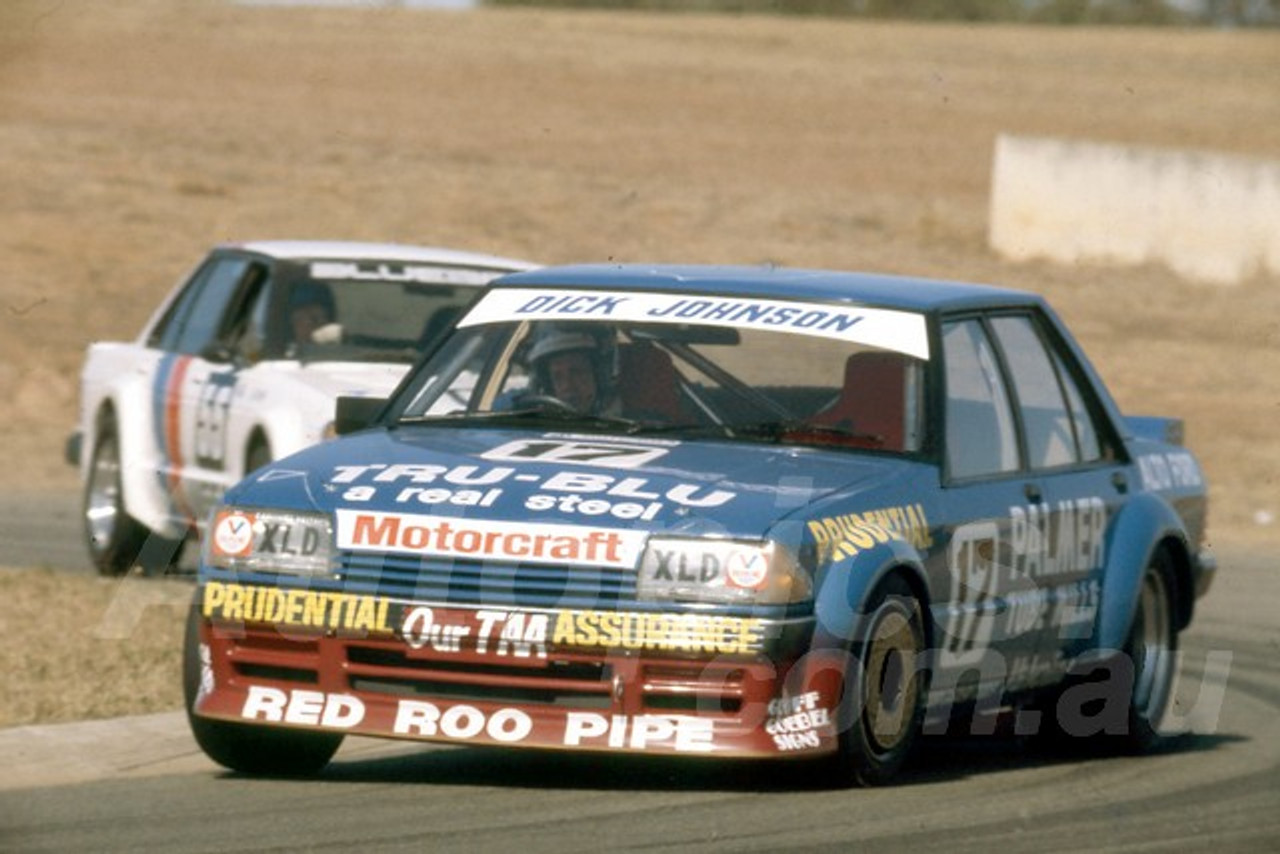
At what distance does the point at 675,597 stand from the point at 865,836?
76 centimetres

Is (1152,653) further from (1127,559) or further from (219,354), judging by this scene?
(219,354)

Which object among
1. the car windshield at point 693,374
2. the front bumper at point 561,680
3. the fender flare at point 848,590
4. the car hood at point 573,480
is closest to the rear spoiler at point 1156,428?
the car windshield at point 693,374

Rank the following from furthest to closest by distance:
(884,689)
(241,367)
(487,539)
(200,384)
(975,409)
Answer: (200,384), (241,367), (975,409), (884,689), (487,539)

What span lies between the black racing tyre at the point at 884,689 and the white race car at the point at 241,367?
180 inches

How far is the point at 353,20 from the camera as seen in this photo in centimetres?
5222

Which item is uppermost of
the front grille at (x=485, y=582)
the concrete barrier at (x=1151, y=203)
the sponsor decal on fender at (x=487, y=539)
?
the sponsor decal on fender at (x=487, y=539)

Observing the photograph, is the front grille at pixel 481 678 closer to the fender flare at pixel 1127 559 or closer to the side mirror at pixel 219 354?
the fender flare at pixel 1127 559

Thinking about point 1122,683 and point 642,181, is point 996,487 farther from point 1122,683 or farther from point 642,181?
point 642,181

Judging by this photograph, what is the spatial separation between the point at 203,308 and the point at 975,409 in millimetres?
5929

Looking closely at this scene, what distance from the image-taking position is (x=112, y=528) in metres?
14.4

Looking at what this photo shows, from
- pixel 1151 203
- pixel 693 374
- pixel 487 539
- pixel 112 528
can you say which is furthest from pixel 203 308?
pixel 1151 203

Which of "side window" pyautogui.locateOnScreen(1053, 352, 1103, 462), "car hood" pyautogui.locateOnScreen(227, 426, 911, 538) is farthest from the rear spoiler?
"car hood" pyautogui.locateOnScreen(227, 426, 911, 538)

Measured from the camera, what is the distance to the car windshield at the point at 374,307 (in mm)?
13281

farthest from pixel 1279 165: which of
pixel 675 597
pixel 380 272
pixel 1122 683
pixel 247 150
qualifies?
pixel 675 597
